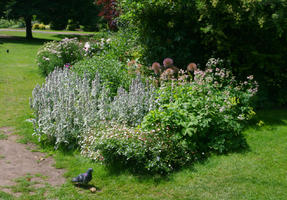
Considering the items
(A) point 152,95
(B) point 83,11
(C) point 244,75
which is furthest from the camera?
(B) point 83,11

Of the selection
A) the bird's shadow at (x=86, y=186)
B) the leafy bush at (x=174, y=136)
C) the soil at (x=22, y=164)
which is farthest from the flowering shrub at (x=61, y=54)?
the bird's shadow at (x=86, y=186)

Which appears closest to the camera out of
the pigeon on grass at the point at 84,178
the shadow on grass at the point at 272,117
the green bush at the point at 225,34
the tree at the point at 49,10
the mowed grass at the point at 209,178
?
the mowed grass at the point at 209,178

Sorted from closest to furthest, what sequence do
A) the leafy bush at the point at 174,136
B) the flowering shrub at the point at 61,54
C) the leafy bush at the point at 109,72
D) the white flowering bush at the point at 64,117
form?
the leafy bush at the point at 174,136, the white flowering bush at the point at 64,117, the leafy bush at the point at 109,72, the flowering shrub at the point at 61,54

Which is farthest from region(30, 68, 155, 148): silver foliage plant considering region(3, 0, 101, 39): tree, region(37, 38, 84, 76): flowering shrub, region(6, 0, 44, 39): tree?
region(3, 0, 101, 39): tree

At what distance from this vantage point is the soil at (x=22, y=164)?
436 centimetres

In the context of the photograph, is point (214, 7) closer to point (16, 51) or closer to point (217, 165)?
point (217, 165)

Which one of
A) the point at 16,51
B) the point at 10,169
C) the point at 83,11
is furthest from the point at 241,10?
the point at 83,11

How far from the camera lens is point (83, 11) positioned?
2966 cm

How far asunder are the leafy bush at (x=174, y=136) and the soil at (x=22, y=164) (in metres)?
0.64

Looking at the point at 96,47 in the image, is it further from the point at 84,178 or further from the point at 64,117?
the point at 84,178

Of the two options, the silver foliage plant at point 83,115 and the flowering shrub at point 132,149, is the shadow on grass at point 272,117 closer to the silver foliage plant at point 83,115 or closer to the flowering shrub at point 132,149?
the silver foliage plant at point 83,115

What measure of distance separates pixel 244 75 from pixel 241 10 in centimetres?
Result: 152

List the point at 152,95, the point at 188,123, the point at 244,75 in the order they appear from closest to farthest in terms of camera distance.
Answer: the point at 188,123 < the point at 152,95 < the point at 244,75

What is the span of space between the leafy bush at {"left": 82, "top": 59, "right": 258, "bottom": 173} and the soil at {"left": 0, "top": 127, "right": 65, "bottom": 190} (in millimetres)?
640
